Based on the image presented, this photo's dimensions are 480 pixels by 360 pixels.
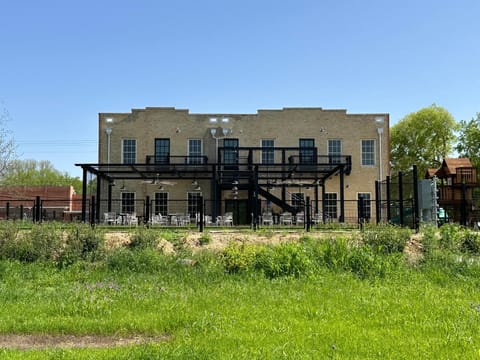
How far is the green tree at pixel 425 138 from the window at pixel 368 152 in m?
20.6

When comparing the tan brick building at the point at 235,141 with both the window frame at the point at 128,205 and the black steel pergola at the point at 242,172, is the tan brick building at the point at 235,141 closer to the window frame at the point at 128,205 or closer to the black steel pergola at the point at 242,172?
the window frame at the point at 128,205

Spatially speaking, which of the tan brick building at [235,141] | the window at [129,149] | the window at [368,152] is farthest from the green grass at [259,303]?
the window at [129,149]

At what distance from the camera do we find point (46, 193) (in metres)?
48.9

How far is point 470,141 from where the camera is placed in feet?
141

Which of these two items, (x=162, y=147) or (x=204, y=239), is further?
(x=162, y=147)

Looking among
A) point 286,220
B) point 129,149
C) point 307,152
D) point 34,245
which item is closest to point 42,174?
point 129,149

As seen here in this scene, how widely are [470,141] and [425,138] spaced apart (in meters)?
6.92

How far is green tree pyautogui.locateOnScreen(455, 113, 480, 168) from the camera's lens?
4150 cm

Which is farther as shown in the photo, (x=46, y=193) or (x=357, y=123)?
(x=46, y=193)

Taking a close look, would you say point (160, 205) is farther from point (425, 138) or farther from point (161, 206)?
point (425, 138)

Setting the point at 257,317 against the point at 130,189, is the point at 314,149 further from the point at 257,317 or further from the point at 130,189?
the point at 257,317

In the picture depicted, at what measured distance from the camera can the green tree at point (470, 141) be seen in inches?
1634

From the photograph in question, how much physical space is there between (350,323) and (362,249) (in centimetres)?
461

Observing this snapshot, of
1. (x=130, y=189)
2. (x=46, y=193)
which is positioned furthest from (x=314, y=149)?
(x=46, y=193)
